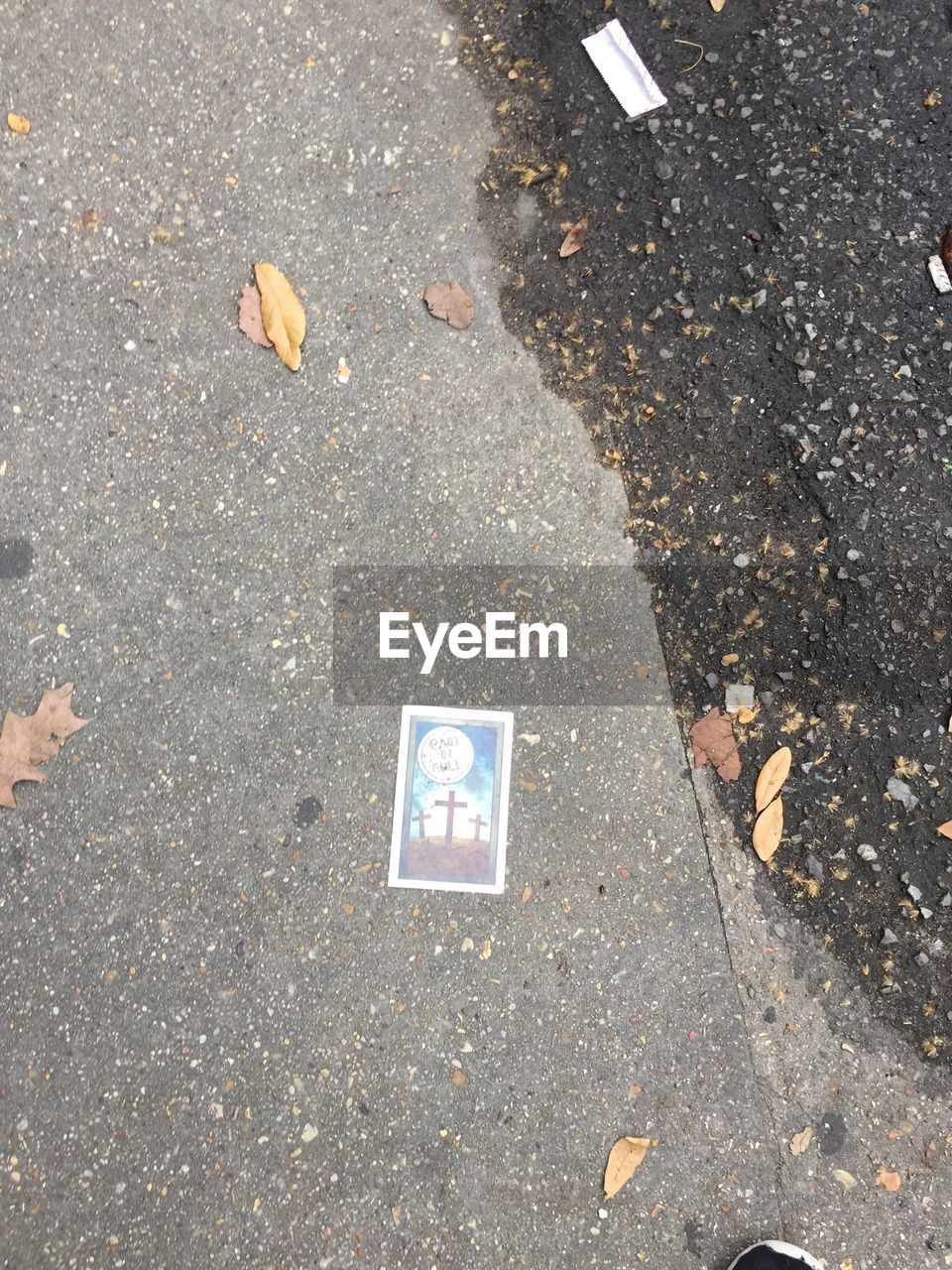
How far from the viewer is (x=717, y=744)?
6.67 ft

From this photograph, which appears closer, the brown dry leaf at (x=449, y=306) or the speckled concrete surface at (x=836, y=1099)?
the speckled concrete surface at (x=836, y=1099)

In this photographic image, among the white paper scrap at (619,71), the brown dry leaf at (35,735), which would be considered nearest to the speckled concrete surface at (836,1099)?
the brown dry leaf at (35,735)

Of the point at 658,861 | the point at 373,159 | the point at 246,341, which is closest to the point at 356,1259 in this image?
the point at 658,861

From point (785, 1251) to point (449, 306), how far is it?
3.01 meters

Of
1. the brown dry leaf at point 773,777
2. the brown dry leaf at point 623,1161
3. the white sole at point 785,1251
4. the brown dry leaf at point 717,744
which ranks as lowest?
the white sole at point 785,1251

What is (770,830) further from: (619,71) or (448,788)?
(619,71)

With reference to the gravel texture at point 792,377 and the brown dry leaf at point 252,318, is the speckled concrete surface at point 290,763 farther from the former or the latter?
the gravel texture at point 792,377

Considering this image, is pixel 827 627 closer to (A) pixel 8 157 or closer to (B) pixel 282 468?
(B) pixel 282 468

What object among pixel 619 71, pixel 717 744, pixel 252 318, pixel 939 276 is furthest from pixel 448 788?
pixel 619 71

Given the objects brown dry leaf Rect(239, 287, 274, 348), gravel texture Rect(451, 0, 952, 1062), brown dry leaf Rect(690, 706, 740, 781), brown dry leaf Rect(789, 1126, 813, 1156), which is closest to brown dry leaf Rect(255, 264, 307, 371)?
brown dry leaf Rect(239, 287, 274, 348)

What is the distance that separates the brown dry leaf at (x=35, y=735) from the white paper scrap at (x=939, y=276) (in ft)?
9.79

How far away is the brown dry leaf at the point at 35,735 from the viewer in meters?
1.98

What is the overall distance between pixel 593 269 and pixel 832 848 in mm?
1952

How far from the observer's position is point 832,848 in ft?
6.57
